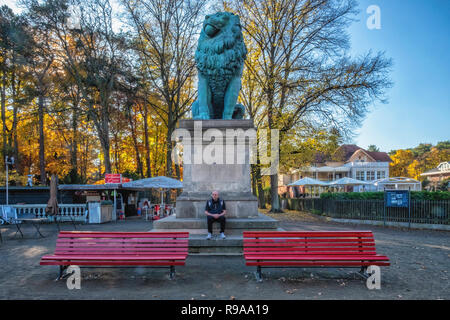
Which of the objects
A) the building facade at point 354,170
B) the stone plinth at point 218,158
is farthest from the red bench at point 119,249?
the building facade at point 354,170

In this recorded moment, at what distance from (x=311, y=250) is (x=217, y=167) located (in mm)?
2938

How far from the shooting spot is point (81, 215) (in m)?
18.2

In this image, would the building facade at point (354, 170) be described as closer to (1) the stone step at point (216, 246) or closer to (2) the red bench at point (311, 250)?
(1) the stone step at point (216, 246)

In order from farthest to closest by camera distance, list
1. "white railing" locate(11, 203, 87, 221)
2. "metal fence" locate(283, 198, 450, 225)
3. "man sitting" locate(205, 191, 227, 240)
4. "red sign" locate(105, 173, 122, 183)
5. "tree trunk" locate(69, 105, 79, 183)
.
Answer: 1. "tree trunk" locate(69, 105, 79, 183)
2. "red sign" locate(105, 173, 122, 183)
3. "white railing" locate(11, 203, 87, 221)
4. "metal fence" locate(283, 198, 450, 225)
5. "man sitting" locate(205, 191, 227, 240)

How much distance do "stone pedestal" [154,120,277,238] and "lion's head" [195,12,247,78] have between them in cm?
125

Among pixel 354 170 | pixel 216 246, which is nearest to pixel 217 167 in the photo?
pixel 216 246

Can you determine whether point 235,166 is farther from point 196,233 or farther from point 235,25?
point 235,25

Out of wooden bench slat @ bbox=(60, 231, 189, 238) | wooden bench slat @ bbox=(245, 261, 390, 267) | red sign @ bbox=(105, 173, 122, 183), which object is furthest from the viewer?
red sign @ bbox=(105, 173, 122, 183)

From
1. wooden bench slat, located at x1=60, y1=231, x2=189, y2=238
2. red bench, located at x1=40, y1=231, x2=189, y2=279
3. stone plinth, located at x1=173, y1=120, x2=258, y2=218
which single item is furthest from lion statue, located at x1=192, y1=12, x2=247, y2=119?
red bench, located at x1=40, y1=231, x2=189, y2=279

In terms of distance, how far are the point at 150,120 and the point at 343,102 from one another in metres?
22.2

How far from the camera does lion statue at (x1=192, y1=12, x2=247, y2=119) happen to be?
712cm

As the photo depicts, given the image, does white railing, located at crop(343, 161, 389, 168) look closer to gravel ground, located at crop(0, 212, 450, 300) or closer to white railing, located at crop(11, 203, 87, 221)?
white railing, located at crop(11, 203, 87, 221)

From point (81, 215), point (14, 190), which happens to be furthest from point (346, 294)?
point (14, 190)

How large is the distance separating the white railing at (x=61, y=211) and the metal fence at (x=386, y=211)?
1465 centimetres
